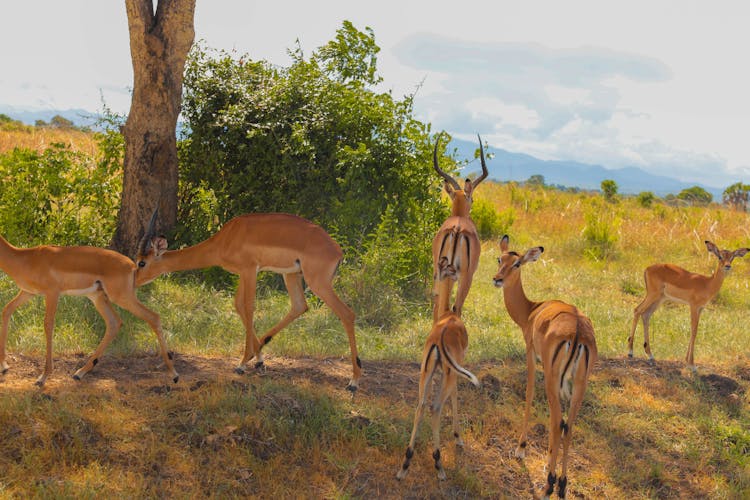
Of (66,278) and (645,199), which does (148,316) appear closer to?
(66,278)

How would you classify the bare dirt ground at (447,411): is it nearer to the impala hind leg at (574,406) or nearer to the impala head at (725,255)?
the impala hind leg at (574,406)

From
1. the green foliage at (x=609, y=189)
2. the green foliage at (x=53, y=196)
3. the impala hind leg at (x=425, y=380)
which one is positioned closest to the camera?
the impala hind leg at (x=425, y=380)

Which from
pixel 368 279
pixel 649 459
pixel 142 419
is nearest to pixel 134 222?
pixel 368 279

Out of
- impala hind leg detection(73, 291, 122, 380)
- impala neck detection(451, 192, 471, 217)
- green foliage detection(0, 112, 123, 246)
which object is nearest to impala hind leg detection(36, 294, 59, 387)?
impala hind leg detection(73, 291, 122, 380)

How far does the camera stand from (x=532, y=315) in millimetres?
5535

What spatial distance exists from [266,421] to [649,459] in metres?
2.92

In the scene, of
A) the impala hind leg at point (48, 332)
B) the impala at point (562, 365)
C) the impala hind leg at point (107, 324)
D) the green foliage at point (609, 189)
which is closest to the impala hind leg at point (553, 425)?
the impala at point (562, 365)

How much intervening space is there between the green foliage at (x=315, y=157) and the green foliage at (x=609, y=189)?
18.7 m

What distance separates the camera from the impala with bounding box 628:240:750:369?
7372 millimetres

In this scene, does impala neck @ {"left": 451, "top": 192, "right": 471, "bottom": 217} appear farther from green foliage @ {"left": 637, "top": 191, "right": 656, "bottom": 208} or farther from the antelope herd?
green foliage @ {"left": 637, "top": 191, "right": 656, "bottom": 208}

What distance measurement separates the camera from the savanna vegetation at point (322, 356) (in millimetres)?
4652

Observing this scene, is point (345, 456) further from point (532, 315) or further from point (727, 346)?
point (727, 346)

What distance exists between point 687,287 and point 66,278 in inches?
237

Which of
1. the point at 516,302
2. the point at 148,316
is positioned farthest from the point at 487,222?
the point at 148,316
